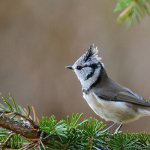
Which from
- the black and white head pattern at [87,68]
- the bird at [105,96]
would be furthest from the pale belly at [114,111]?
the black and white head pattern at [87,68]

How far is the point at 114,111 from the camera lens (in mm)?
2092

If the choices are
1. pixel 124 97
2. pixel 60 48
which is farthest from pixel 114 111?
pixel 60 48

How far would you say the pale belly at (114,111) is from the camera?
82.0 inches

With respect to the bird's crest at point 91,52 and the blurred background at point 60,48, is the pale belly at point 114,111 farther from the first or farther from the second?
the blurred background at point 60,48

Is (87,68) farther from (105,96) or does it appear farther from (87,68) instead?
(105,96)

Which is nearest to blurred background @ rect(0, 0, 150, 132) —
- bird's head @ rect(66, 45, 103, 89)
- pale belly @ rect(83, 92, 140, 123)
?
bird's head @ rect(66, 45, 103, 89)

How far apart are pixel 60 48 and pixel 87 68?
2127 mm

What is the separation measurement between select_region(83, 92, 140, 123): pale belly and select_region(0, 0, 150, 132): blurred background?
1.87m

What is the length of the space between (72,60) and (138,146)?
2911 mm

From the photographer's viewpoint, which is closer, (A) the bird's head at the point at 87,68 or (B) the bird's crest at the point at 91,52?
(B) the bird's crest at the point at 91,52

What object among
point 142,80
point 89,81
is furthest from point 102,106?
point 142,80

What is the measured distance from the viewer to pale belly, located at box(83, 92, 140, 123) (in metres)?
A: 2.08

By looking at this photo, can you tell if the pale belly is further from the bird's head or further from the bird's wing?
the bird's head

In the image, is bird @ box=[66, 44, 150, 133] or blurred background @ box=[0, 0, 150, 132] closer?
bird @ box=[66, 44, 150, 133]
